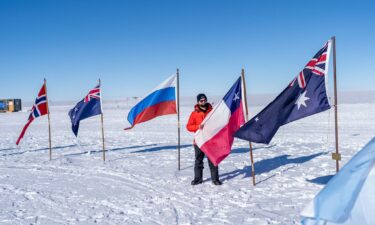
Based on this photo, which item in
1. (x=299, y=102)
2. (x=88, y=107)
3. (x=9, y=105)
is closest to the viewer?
(x=299, y=102)

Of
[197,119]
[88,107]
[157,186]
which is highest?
[88,107]

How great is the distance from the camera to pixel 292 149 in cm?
1212

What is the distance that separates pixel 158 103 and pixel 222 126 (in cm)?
267

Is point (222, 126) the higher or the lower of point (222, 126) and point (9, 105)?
the lower

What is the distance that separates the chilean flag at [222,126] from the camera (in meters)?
6.93

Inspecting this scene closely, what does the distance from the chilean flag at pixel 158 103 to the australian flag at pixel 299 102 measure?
3285 millimetres

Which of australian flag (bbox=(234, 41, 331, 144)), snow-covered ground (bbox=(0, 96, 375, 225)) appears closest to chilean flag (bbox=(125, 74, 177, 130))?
snow-covered ground (bbox=(0, 96, 375, 225))

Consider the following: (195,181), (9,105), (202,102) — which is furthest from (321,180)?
(9,105)

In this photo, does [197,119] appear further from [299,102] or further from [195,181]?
[299,102]

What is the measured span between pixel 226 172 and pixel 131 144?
7.47 meters

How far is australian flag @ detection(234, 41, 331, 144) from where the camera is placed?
5.64 metres

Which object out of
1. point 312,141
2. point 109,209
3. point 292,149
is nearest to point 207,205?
point 109,209

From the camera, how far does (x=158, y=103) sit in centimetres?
906

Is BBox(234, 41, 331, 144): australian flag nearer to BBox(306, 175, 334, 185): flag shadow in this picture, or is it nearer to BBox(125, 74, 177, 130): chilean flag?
BBox(306, 175, 334, 185): flag shadow
